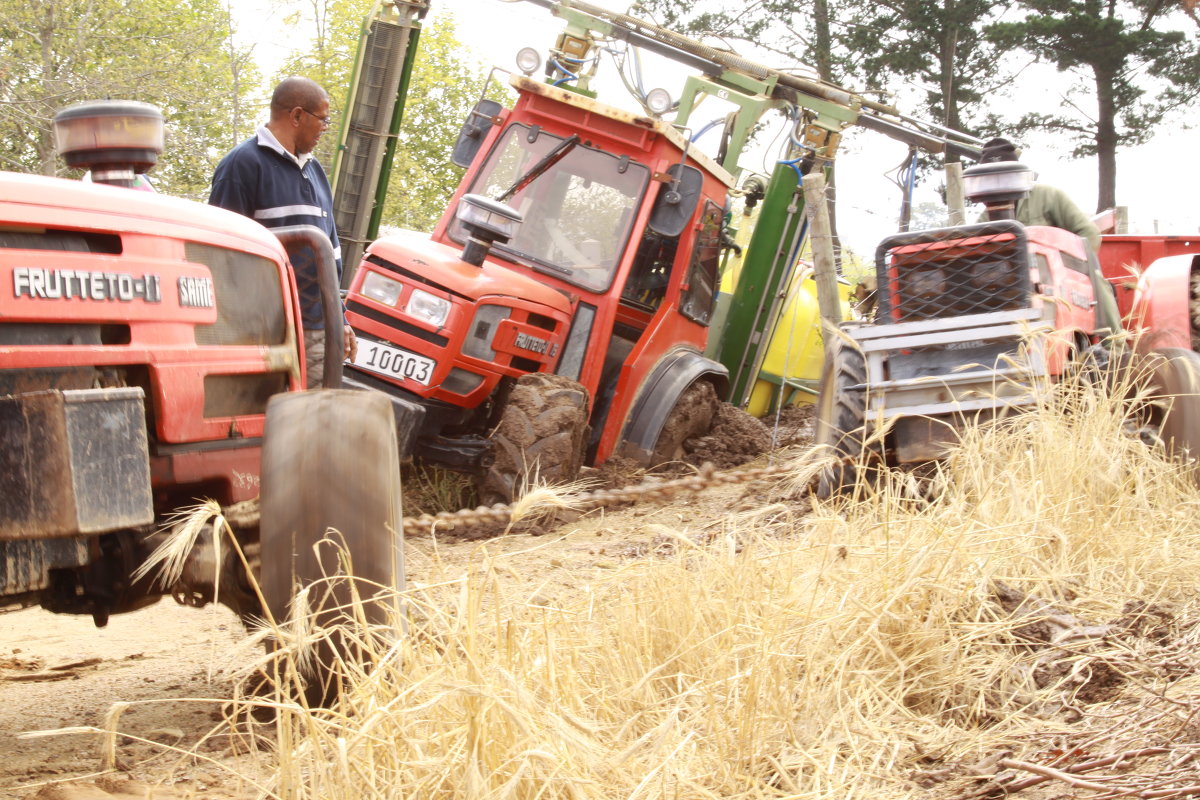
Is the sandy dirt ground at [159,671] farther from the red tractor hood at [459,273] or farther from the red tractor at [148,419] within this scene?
the red tractor hood at [459,273]

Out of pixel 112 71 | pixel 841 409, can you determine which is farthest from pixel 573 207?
pixel 112 71

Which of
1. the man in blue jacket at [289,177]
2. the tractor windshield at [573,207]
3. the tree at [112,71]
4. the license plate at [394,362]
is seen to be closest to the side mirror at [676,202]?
the tractor windshield at [573,207]

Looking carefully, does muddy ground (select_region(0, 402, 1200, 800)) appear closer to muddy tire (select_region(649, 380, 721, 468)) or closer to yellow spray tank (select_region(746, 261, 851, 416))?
muddy tire (select_region(649, 380, 721, 468))

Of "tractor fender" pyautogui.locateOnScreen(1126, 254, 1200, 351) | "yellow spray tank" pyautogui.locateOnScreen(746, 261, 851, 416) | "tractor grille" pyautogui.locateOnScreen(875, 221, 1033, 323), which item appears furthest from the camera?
"yellow spray tank" pyautogui.locateOnScreen(746, 261, 851, 416)

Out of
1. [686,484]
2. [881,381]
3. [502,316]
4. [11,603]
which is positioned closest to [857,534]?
[686,484]

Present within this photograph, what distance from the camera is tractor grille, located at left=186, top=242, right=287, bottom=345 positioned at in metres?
3.67

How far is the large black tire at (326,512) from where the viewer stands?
3.17m

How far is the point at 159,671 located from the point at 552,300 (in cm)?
336

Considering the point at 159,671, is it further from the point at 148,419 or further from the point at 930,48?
the point at 930,48

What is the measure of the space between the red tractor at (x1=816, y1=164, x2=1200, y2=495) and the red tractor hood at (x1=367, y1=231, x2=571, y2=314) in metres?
1.61

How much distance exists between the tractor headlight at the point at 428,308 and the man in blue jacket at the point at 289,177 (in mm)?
1199

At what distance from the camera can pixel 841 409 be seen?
627 cm

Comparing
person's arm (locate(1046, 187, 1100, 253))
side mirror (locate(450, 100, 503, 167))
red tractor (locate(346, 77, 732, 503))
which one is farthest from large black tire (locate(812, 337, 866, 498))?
side mirror (locate(450, 100, 503, 167))

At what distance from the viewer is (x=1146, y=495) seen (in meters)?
5.26
